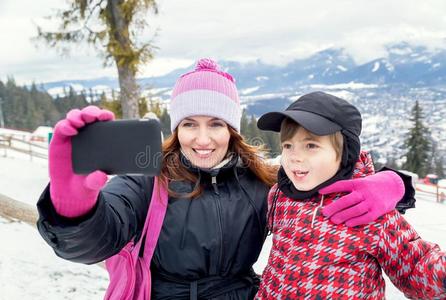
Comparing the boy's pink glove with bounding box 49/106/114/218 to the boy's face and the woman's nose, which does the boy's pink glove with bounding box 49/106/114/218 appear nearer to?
the woman's nose

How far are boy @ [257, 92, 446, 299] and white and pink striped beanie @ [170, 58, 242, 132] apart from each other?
20cm

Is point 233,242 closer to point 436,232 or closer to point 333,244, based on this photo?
point 333,244

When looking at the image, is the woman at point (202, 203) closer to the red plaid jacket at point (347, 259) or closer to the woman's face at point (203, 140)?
the woman's face at point (203, 140)

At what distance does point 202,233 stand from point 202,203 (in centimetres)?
13

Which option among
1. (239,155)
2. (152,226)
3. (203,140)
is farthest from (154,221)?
(239,155)

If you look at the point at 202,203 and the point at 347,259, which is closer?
the point at 347,259

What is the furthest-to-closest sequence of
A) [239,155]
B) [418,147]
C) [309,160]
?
[418,147] → [239,155] → [309,160]

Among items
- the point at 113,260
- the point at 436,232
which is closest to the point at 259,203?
the point at 113,260

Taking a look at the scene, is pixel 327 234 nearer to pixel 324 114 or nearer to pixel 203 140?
pixel 324 114

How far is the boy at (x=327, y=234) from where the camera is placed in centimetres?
157

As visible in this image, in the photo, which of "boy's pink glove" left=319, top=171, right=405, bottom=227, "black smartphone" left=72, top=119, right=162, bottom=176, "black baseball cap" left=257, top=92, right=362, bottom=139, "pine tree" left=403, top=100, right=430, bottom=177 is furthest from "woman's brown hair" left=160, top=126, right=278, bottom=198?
"pine tree" left=403, top=100, right=430, bottom=177

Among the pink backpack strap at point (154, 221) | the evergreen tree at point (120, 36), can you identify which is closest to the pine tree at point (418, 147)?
the evergreen tree at point (120, 36)

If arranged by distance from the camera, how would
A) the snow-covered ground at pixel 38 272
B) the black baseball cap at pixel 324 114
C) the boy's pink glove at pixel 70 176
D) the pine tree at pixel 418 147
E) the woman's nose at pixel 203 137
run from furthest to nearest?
1. the pine tree at pixel 418 147
2. the snow-covered ground at pixel 38 272
3. the woman's nose at pixel 203 137
4. the black baseball cap at pixel 324 114
5. the boy's pink glove at pixel 70 176

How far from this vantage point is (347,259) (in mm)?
1617
